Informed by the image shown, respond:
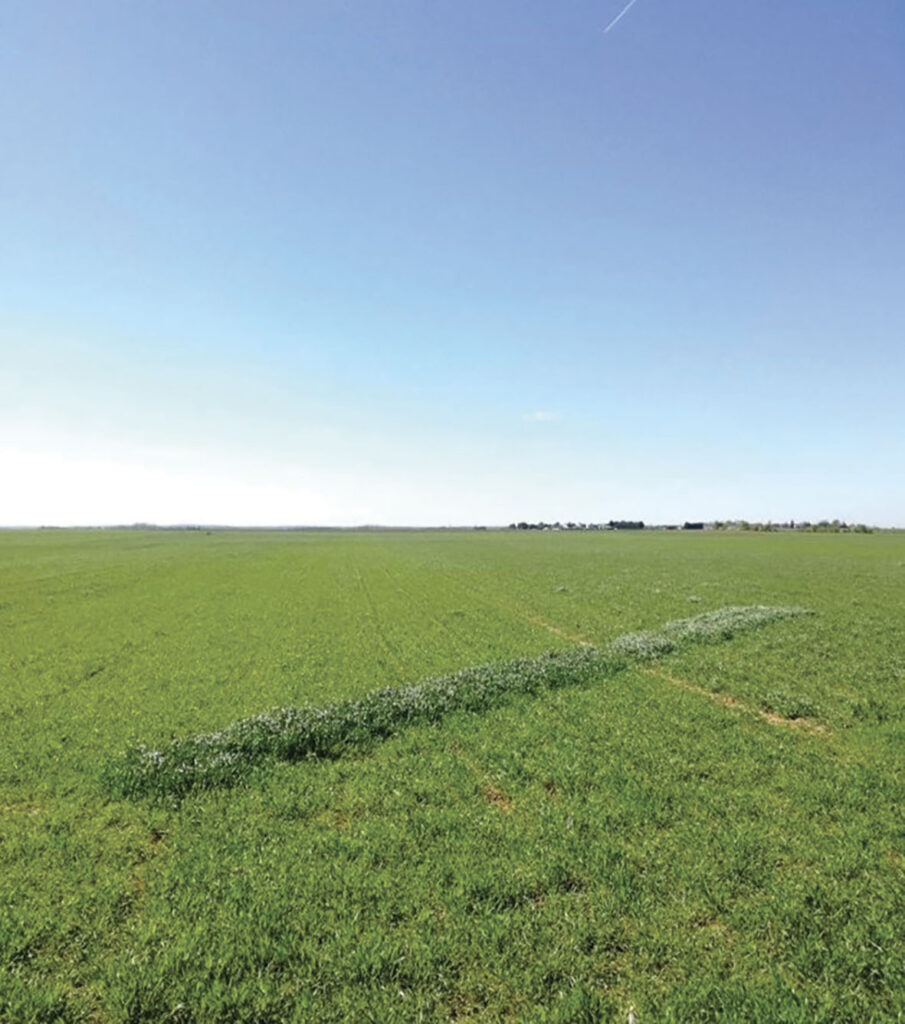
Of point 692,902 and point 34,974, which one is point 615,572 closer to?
point 692,902

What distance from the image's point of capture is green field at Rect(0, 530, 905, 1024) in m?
6.19

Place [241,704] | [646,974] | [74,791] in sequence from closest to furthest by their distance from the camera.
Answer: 1. [646,974]
2. [74,791]
3. [241,704]

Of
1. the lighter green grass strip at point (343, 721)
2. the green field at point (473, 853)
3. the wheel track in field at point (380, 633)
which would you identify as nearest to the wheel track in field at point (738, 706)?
the green field at point (473, 853)

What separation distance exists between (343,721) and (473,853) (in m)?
6.49

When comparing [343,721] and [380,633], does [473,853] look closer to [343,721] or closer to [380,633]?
[343,721]

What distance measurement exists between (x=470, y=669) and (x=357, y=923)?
12451 mm

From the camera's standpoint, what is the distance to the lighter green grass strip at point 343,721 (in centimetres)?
1137

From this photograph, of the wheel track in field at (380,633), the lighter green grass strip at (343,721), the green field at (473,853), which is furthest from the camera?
the wheel track in field at (380,633)

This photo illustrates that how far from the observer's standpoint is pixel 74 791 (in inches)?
428

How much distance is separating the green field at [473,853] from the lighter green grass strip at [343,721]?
0.30 meters

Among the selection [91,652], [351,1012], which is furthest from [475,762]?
[91,652]

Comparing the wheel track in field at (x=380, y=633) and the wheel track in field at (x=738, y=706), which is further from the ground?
the wheel track in field at (x=738, y=706)

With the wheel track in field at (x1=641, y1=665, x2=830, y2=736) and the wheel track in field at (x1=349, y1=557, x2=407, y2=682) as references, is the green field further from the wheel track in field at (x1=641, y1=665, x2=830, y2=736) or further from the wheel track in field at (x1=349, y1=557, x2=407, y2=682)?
the wheel track in field at (x1=349, y1=557, x2=407, y2=682)

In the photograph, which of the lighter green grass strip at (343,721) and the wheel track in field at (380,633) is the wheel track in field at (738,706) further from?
the wheel track in field at (380,633)
